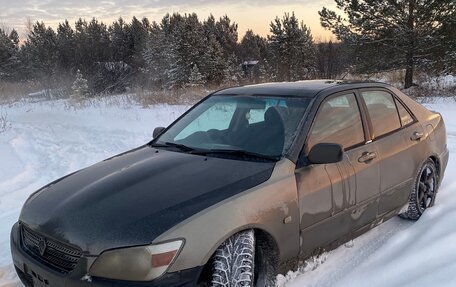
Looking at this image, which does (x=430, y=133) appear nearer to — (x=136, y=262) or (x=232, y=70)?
(x=136, y=262)

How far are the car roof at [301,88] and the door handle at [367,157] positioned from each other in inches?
23.1

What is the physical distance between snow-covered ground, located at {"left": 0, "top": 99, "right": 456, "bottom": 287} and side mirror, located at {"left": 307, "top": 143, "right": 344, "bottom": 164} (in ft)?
2.77

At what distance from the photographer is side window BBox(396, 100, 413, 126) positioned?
415 cm

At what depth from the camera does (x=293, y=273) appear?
3.13 metres

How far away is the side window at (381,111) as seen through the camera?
3.80 meters

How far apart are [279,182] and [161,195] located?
0.77 metres

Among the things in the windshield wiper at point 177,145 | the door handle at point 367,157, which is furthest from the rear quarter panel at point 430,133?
the windshield wiper at point 177,145

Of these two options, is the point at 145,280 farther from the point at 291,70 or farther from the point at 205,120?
the point at 291,70

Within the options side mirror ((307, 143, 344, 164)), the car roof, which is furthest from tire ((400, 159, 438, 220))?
side mirror ((307, 143, 344, 164))

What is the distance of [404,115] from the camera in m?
4.20

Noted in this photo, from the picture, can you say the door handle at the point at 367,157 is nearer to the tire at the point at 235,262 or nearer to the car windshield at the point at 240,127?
the car windshield at the point at 240,127

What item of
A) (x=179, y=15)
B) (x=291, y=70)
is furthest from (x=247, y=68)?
(x=291, y=70)

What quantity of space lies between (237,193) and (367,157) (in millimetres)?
1445

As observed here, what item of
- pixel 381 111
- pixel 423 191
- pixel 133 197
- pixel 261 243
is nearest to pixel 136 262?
pixel 133 197
